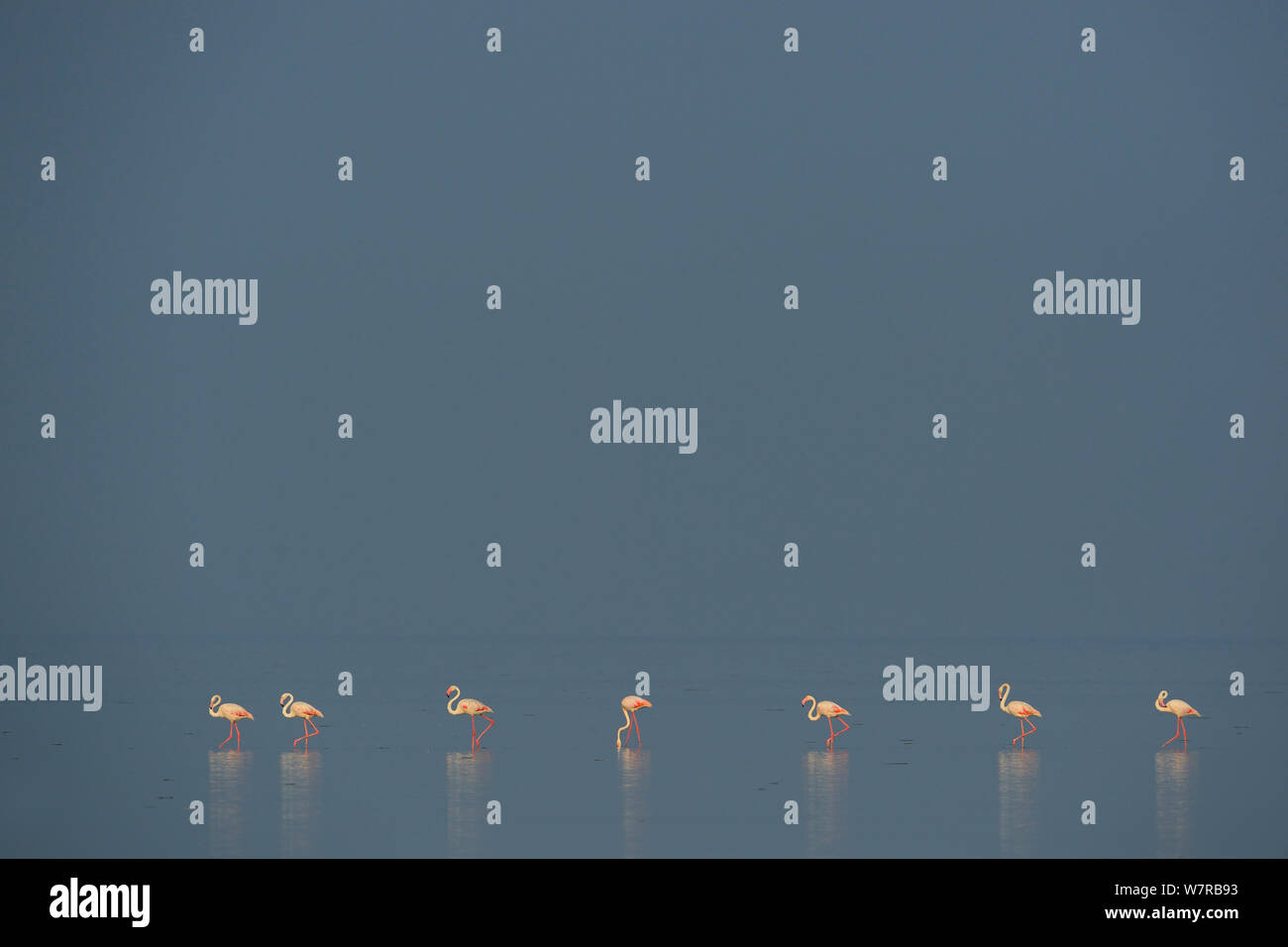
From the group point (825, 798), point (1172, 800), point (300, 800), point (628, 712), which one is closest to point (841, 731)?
point (628, 712)

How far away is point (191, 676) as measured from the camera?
101 feet

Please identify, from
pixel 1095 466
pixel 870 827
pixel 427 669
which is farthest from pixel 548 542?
pixel 870 827

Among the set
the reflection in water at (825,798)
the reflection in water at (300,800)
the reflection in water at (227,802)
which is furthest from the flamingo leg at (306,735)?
the reflection in water at (825,798)

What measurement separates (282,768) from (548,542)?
129 feet

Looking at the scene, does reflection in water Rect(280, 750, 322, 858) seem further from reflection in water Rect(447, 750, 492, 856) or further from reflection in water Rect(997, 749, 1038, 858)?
reflection in water Rect(997, 749, 1038, 858)

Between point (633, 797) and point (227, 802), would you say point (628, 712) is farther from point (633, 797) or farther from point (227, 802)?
point (227, 802)

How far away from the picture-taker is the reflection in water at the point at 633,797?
42.7 feet

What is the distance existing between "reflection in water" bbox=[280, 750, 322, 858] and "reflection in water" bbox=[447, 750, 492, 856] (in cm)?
119

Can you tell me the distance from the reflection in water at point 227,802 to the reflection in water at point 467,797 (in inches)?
69.8

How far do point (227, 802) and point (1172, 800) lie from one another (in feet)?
29.8

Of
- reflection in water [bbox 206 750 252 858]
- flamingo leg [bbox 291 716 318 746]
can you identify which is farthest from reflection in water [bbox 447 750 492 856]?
flamingo leg [bbox 291 716 318 746]

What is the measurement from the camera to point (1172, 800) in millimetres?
15141

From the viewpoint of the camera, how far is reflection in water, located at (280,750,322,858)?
12.9 m
